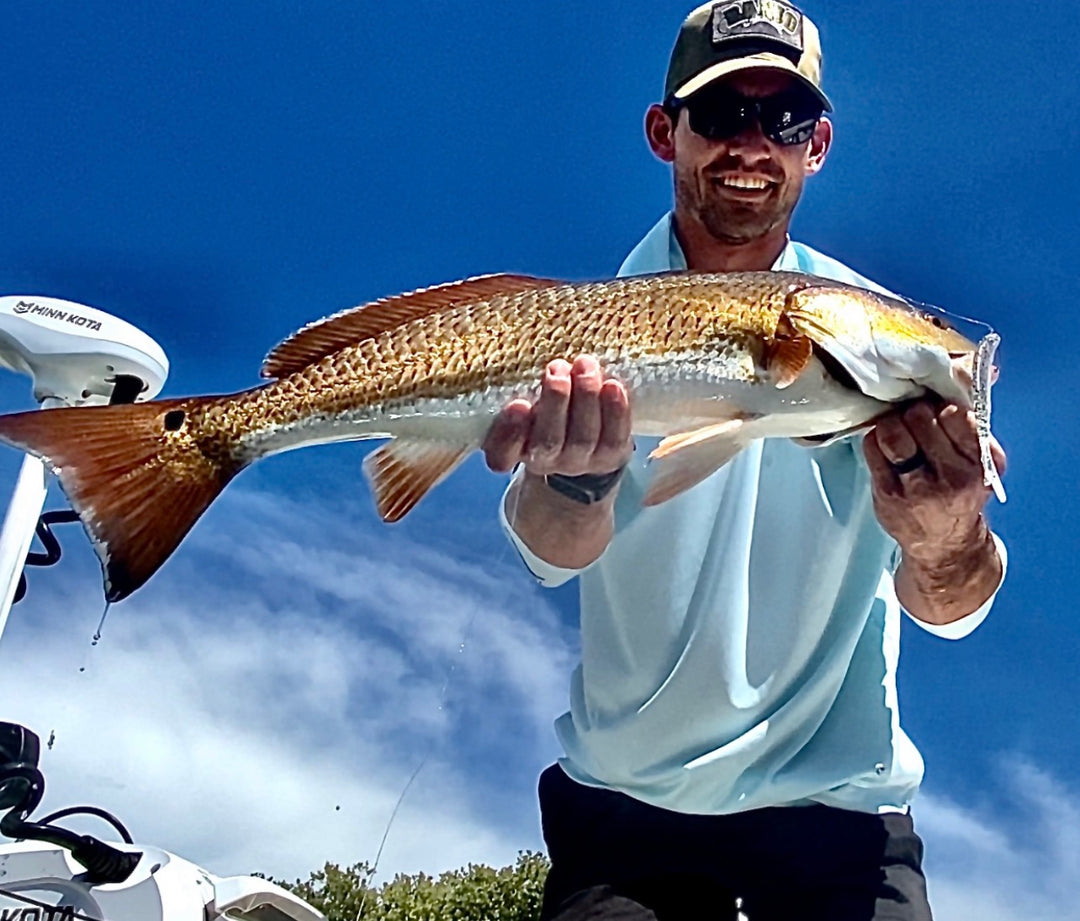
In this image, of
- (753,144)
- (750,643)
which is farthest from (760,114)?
(750,643)

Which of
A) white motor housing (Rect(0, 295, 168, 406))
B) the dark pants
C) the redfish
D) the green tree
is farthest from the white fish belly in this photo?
the green tree

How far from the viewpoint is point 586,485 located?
3529 mm

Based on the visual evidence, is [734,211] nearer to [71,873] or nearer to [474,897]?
[71,873]

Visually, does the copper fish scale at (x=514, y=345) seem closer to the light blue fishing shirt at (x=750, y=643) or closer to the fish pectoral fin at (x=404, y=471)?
the fish pectoral fin at (x=404, y=471)

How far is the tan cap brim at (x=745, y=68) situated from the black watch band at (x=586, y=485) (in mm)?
1541

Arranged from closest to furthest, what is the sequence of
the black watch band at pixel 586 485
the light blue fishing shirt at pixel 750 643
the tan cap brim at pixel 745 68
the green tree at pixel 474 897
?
the black watch band at pixel 586 485, the light blue fishing shirt at pixel 750 643, the tan cap brim at pixel 745 68, the green tree at pixel 474 897

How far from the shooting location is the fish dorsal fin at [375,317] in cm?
326

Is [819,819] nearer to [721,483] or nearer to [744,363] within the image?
[721,483]

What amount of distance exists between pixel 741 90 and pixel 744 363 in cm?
146

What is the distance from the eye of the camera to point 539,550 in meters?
3.75

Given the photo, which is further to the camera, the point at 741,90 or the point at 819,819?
the point at 741,90

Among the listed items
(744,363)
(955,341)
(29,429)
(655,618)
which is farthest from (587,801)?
(29,429)

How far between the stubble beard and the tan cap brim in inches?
12.2

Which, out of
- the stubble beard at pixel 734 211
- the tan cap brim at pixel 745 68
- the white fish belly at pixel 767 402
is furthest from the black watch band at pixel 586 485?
the tan cap brim at pixel 745 68
